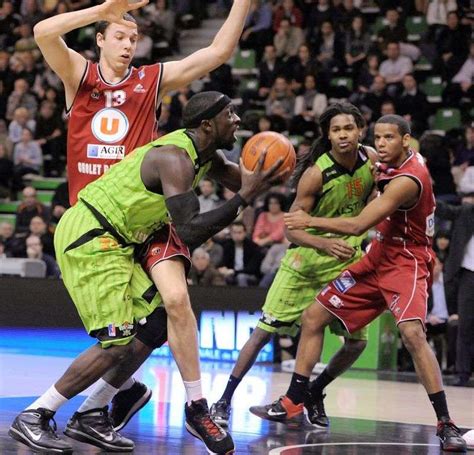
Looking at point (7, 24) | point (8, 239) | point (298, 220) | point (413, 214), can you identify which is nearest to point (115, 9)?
point (298, 220)

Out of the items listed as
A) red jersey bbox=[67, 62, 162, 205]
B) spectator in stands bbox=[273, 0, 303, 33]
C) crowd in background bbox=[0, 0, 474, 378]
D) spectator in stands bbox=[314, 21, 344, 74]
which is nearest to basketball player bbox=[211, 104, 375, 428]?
red jersey bbox=[67, 62, 162, 205]

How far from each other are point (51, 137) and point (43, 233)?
3.20m

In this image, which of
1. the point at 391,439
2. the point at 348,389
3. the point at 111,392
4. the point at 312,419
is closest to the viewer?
the point at 111,392

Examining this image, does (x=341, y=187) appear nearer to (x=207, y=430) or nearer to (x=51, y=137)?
(x=207, y=430)

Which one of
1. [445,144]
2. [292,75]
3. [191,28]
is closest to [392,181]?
[445,144]

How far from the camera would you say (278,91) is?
1609cm

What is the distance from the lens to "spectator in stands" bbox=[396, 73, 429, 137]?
14820 millimetres

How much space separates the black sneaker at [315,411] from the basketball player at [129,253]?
1.65 metres

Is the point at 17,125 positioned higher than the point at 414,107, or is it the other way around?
the point at 414,107

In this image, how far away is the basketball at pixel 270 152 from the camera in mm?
5652

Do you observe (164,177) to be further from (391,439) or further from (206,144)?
(391,439)

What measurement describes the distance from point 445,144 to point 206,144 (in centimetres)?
873

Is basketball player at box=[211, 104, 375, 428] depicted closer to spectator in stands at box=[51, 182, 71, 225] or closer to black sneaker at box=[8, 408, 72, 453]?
black sneaker at box=[8, 408, 72, 453]

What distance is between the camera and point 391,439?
6.66 metres
